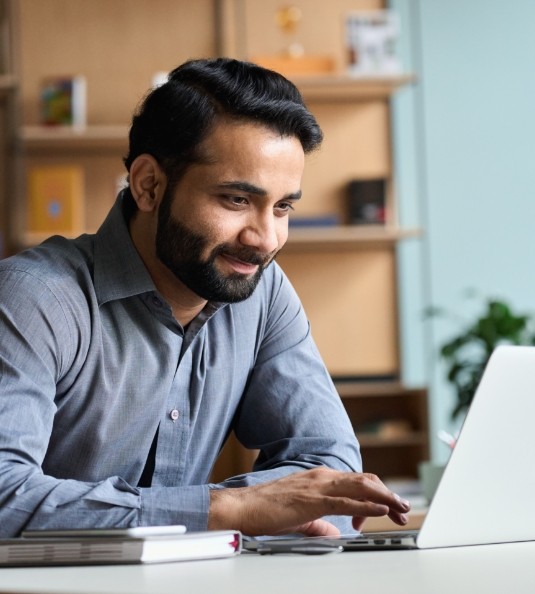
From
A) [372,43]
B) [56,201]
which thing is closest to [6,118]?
[56,201]

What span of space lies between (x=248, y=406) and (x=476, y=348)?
2.57 m

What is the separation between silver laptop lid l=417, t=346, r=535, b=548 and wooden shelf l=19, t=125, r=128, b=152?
2.99 m

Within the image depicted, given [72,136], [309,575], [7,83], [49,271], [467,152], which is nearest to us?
[309,575]

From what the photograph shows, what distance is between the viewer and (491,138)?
4.28m

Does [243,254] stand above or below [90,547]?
above

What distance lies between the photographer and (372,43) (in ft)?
13.3

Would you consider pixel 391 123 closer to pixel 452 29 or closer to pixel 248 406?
pixel 452 29

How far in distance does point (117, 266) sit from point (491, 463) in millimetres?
692

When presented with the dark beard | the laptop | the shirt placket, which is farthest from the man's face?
the laptop

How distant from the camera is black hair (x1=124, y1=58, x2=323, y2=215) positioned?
159 centimetres

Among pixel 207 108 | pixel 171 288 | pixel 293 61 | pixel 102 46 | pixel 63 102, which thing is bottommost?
pixel 171 288

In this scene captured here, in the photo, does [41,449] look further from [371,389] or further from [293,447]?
[371,389]

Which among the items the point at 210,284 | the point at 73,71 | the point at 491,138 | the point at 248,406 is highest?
the point at 73,71

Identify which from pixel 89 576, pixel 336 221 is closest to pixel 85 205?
pixel 336 221
